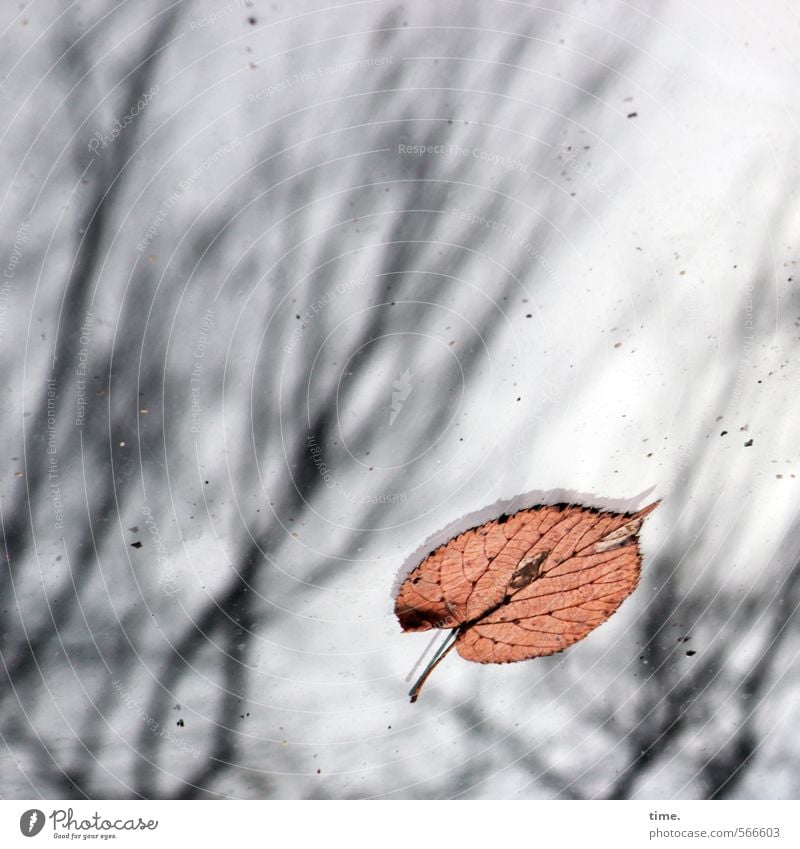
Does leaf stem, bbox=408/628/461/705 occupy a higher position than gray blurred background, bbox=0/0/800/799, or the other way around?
gray blurred background, bbox=0/0/800/799

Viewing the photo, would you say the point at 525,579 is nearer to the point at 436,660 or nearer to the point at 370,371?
the point at 436,660

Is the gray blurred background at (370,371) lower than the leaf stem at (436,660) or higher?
higher

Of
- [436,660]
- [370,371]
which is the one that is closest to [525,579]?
[436,660]

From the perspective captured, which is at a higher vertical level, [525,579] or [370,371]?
[370,371]

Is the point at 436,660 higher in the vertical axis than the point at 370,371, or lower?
lower

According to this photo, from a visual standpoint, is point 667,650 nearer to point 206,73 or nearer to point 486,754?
point 486,754
